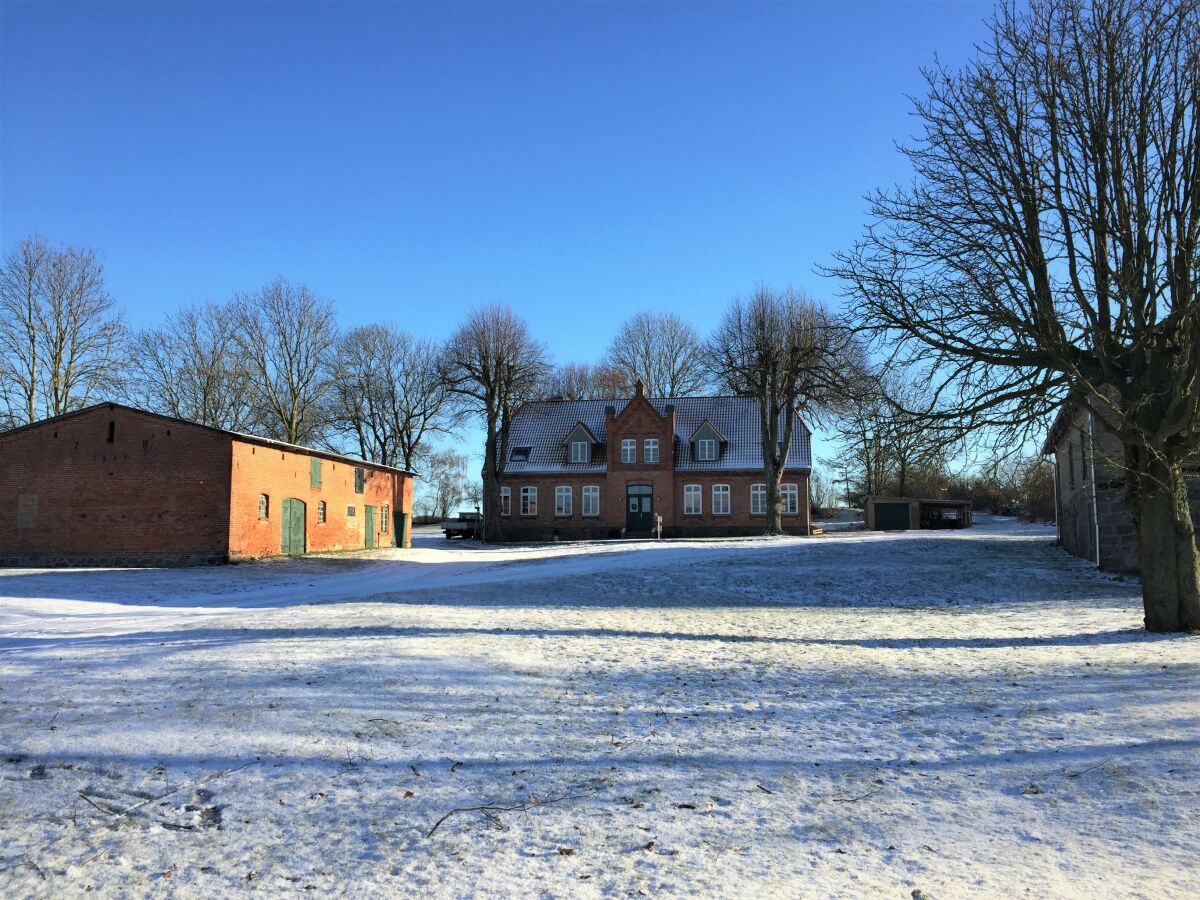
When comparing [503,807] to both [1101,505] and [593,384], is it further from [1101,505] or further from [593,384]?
[593,384]

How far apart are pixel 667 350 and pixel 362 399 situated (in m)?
24.1

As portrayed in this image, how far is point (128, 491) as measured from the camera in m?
27.6

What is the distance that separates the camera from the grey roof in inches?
1882

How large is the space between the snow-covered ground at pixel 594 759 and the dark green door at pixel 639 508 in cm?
3496

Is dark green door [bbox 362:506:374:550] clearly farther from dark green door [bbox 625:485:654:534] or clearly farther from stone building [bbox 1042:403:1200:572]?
stone building [bbox 1042:403:1200:572]

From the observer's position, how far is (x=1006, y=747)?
633 centimetres

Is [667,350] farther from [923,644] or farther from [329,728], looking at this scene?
[329,728]

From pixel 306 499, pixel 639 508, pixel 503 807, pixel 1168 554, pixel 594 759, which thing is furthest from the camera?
pixel 639 508

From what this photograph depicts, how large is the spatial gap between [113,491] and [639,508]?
1101 inches

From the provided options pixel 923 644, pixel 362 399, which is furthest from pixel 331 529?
pixel 923 644

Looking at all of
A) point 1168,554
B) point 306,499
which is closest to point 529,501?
point 306,499

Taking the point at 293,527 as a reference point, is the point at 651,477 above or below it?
above

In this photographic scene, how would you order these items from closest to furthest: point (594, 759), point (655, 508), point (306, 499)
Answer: point (594, 759) < point (306, 499) < point (655, 508)

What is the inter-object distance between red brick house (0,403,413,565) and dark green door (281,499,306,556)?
5.03 ft
